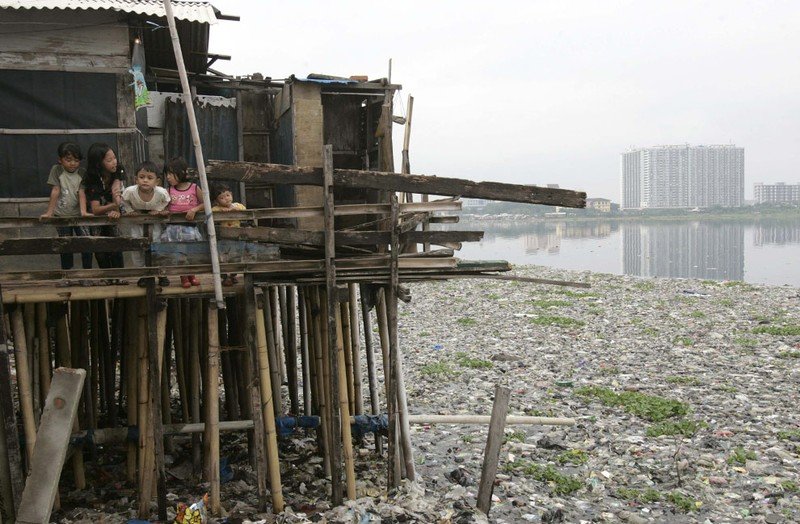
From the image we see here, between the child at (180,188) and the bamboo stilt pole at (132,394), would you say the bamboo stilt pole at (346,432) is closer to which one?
the child at (180,188)

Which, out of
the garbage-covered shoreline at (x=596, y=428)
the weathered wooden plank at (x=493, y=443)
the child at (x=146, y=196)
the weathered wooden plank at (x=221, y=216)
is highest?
the child at (x=146, y=196)

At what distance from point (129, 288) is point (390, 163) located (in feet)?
12.1

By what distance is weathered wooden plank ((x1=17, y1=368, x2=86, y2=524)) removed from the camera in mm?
3291

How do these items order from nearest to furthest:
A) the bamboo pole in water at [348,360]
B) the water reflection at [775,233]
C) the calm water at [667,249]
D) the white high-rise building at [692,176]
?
the bamboo pole in water at [348,360]
the calm water at [667,249]
the water reflection at [775,233]
the white high-rise building at [692,176]

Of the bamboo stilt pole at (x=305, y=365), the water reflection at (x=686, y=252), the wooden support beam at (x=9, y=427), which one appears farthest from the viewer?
the water reflection at (x=686, y=252)

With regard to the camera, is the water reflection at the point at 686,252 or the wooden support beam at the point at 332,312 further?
the water reflection at the point at 686,252

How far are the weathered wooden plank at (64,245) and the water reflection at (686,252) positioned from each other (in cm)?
4029

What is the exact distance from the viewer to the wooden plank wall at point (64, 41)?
267 inches

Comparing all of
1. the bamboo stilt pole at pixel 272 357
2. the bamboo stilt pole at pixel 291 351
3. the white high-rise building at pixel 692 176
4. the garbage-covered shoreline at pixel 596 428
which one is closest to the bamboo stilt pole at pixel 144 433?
the garbage-covered shoreline at pixel 596 428

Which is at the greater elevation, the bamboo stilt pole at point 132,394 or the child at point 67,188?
the child at point 67,188

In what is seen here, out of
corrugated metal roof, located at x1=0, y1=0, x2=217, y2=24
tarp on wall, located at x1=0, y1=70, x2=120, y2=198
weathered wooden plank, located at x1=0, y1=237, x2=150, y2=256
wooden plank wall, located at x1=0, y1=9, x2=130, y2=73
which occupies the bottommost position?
weathered wooden plank, located at x1=0, y1=237, x2=150, y2=256

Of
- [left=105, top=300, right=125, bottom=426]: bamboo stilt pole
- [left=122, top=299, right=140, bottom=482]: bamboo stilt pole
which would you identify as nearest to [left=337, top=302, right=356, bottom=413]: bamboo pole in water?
[left=122, top=299, right=140, bottom=482]: bamboo stilt pole

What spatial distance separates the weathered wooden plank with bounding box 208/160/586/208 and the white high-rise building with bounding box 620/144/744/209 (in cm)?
12231

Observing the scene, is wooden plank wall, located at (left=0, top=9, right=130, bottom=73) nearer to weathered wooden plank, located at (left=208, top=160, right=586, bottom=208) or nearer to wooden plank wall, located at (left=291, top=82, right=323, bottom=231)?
wooden plank wall, located at (left=291, top=82, right=323, bottom=231)
